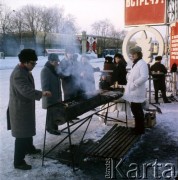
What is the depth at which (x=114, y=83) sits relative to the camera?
7.20 meters

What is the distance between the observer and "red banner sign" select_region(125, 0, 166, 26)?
36.0 feet

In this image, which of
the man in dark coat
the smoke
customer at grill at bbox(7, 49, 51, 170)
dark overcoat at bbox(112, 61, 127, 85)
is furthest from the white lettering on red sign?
customer at grill at bbox(7, 49, 51, 170)

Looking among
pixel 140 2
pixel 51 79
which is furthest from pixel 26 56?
pixel 140 2

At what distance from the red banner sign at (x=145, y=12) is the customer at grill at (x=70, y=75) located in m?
5.60

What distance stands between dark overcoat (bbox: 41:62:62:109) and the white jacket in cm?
146

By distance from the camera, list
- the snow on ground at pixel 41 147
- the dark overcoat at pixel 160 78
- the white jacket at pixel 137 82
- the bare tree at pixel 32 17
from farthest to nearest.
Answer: the dark overcoat at pixel 160 78, the bare tree at pixel 32 17, the white jacket at pixel 137 82, the snow on ground at pixel 41 147

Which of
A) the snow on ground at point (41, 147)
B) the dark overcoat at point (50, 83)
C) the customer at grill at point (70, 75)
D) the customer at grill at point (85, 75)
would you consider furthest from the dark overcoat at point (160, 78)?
the dark overcoat at point (50, 83)

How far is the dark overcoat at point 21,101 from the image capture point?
3.92 metres

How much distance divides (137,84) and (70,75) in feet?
6.74

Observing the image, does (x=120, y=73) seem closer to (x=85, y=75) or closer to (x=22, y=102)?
(x=85, y=75)

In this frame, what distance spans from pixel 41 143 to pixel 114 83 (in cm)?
282

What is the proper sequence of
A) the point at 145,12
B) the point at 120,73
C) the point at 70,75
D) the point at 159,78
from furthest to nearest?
the point at 145,12 → the point at 159,78 → the point at 120,73 → the point at 70,75

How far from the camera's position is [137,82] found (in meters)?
5.25

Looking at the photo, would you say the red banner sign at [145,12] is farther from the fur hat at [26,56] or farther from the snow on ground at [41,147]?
the fur hat at [26,56]
